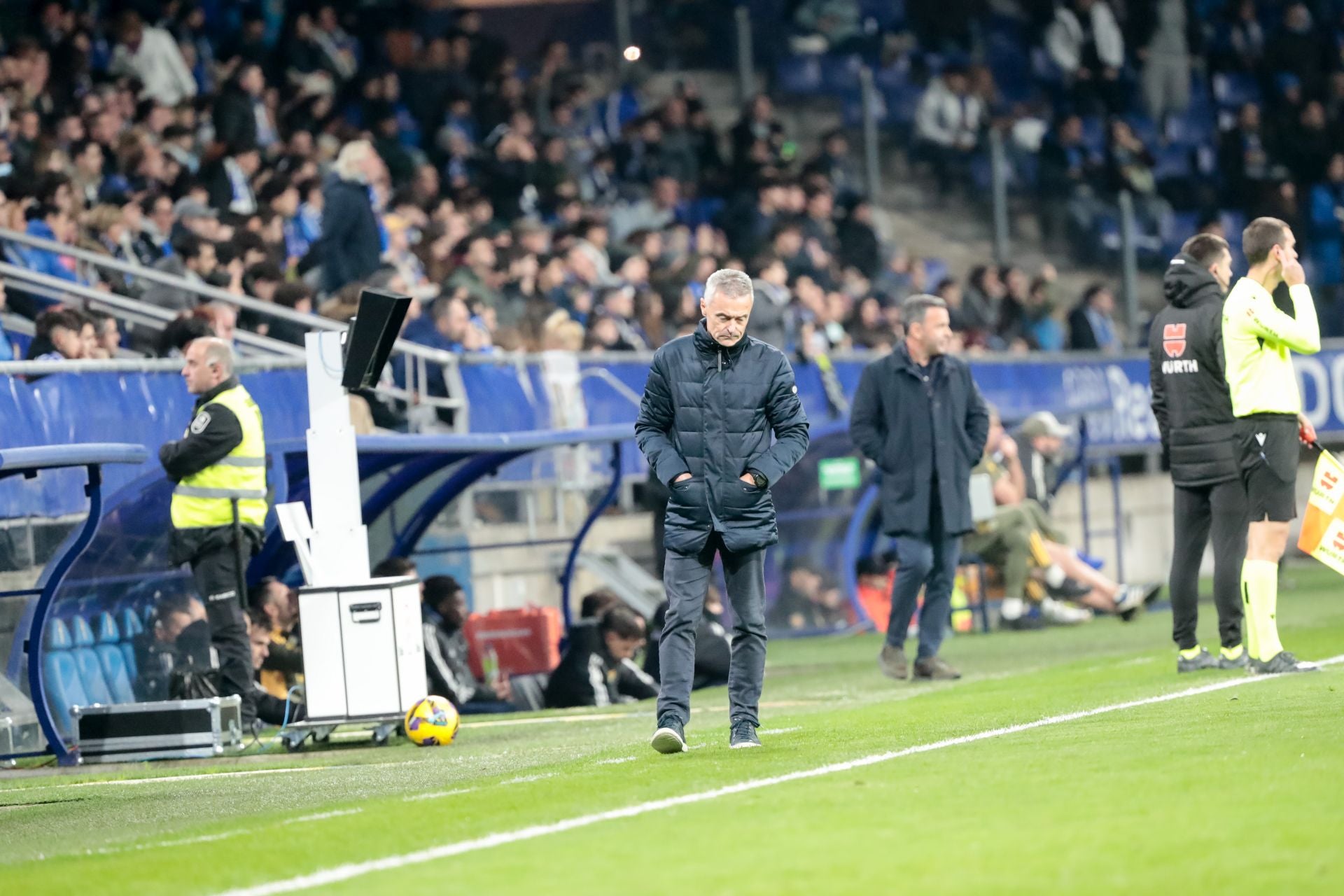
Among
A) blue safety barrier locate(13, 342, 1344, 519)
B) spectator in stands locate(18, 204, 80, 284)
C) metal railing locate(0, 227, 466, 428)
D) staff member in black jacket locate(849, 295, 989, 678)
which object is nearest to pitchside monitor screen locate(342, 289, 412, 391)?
blue safety barrier locate(13, 342, 1344, 519)

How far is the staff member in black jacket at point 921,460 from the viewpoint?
13.5 m

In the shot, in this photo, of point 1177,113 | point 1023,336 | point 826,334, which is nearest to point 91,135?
point 826,334

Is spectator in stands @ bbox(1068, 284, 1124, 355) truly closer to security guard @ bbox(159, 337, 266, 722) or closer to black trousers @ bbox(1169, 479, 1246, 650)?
black trousers @ bbox(1169, 479, 1246, 650)

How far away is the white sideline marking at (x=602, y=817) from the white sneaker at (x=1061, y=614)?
848 centimetres

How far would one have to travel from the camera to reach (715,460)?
909cm

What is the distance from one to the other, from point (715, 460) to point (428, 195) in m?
12.9

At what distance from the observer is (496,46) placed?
25.1m

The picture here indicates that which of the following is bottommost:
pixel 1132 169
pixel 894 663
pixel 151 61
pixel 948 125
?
pixel 894 663

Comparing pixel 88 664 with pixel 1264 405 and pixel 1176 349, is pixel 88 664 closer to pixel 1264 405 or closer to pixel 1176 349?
pixel 1176 349

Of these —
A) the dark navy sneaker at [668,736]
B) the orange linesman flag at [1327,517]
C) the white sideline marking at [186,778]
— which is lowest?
the white sideline marking at [186,778]

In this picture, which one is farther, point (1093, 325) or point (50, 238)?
point (1093, 325)

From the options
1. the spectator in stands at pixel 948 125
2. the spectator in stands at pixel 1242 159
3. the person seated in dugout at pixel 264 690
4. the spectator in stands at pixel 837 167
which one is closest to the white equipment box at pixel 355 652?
the person seated in dugout at pixel 264 690

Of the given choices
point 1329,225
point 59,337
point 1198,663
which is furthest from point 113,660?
point 1329,225

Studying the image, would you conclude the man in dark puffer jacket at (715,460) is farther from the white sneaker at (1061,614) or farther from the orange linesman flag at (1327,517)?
the white sneaker at (1061,614)
